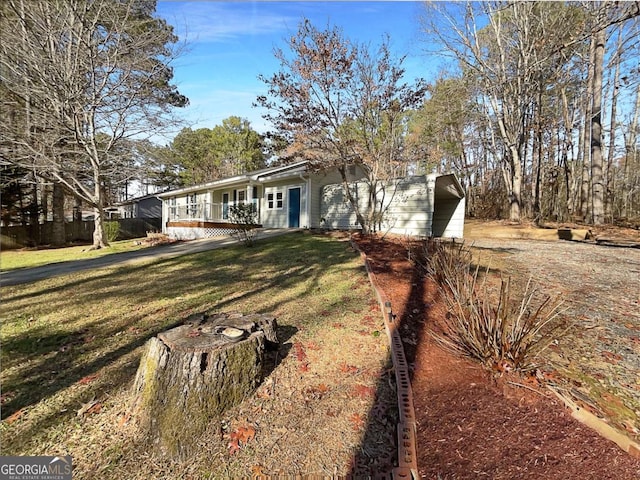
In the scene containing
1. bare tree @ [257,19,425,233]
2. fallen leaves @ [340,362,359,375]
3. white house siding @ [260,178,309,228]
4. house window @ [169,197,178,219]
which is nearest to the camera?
fallen leaves @ [340,362,359,375]

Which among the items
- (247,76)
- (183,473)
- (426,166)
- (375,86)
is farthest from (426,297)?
(426,166)

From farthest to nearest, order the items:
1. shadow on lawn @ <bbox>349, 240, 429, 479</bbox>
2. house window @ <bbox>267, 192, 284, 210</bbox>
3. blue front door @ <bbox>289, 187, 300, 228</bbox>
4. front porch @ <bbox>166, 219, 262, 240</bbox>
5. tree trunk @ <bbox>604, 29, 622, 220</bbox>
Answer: tree trunk @ <bbox>604, 29, 622, 220</bbox>, house window @ <bbox>267, 192, 284, 210</bbox>, front porch @ <bbox>166, 219, 262, 240</bbox>, blue front door @ <bbox>289, 187, 300, 228</bbox>, shadow on lawn @ <bbox>349, 240, 429, 479</bbox>

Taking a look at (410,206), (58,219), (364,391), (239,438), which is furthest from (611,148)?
(58,219)

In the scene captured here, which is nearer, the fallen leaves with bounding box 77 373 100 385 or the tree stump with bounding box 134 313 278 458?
the tree stump with bounding box 134 313 278 458

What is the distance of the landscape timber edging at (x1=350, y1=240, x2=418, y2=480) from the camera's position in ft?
5.52

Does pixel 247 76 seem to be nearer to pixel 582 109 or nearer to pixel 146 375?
pixel 146 375

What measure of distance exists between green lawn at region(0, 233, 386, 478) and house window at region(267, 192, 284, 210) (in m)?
7.86

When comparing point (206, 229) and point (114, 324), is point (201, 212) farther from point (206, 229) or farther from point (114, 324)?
point (114, 324)

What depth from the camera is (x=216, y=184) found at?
16484 mm

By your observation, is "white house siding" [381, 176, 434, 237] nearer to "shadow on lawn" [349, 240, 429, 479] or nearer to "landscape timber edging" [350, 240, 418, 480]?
"shadow on lawn" [349, 240, 429, 479]

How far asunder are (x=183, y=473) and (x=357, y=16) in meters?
7.96

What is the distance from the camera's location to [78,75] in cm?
1070

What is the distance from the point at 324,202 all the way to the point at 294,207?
5.05 feet

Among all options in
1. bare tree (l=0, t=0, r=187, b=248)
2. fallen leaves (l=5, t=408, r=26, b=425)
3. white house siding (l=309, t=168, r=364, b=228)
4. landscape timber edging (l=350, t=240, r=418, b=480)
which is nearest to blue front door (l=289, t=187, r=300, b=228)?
white house siding (l=309, t=168, r=364, b=228)
